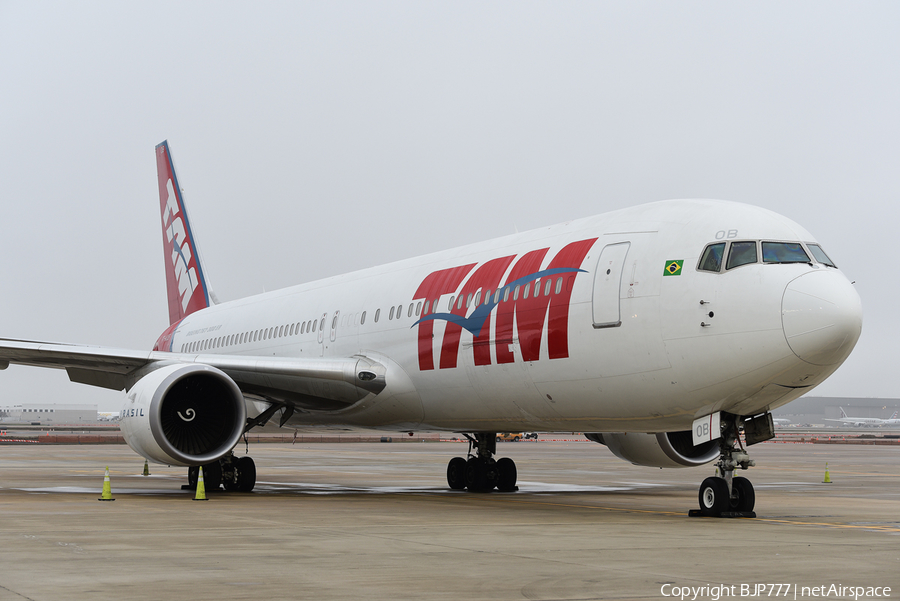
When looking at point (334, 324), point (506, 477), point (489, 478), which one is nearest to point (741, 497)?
point (506, 477)

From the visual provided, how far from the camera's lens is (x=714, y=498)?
38.5 ft

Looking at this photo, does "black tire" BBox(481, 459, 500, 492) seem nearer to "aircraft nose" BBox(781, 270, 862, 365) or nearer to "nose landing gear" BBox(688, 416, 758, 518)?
"nose landing gear" BBox(688, 416, 758, 518)

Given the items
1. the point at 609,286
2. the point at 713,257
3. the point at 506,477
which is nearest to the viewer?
the point at 713,257

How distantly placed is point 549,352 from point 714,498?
2.80 metres

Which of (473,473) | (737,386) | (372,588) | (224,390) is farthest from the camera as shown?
(473,473)

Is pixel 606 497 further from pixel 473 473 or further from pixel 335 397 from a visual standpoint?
pixel 335 397

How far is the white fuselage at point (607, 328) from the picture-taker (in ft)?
36.1

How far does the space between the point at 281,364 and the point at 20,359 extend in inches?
170

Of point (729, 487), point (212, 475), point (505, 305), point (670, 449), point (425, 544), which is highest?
point (505, 305)

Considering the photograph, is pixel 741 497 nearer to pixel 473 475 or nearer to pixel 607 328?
pixel 607 328

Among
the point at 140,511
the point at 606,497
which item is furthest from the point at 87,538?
the point at 606,497

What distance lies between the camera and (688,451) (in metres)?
16.0

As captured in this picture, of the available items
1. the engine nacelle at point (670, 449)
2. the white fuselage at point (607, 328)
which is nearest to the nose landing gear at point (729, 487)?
the white fuselage at point (607, 328)

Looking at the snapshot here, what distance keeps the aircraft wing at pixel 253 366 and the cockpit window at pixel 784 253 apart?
7293 mm
